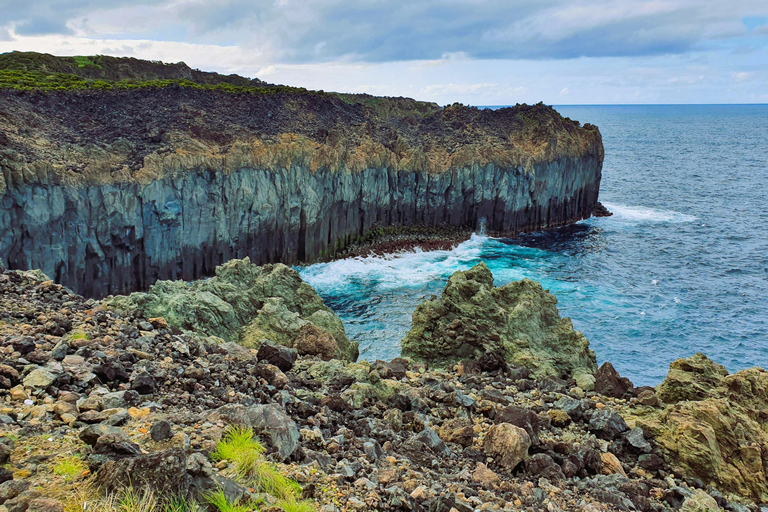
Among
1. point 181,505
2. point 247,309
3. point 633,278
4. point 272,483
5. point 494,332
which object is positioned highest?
point 181,505

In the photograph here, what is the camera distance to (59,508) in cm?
532

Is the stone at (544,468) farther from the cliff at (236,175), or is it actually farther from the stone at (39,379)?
the cliff at (236,175)

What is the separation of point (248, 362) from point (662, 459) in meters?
9.19

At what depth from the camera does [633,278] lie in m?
48.2

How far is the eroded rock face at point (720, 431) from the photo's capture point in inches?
432

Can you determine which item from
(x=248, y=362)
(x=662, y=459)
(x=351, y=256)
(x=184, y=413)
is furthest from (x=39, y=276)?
(x=351, y=256)

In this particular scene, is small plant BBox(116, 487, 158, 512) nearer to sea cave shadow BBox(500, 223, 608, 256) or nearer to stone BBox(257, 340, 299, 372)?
stone BBox(257, 340, 299, 372)

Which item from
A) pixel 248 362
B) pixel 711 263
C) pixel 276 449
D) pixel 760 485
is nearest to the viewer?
pixel 276 449

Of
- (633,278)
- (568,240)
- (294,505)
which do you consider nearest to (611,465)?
(294,505)

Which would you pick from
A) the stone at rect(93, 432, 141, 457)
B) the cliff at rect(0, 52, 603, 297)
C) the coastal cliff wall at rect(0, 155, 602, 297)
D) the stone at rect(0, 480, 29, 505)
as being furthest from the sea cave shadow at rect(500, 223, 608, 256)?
the stone at rect(0, 480, 29, 505)

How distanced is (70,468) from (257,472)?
216 cm

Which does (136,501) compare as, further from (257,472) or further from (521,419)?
(521,419)

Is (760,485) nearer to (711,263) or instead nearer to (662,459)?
(662,459)

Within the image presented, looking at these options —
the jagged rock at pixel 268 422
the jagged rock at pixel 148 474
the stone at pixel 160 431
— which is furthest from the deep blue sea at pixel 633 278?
the jagged rock at pixel 148 474
